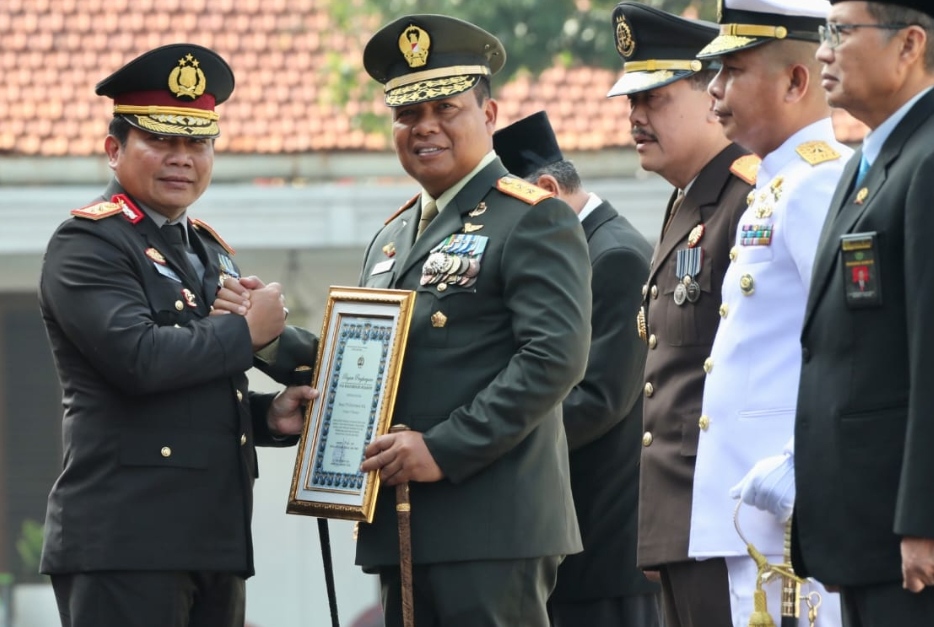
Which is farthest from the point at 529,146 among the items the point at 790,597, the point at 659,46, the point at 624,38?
the point at 790,597

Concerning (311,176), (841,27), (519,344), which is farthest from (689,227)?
(311,176)

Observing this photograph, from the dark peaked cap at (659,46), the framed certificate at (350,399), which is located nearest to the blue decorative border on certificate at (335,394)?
the framed certificate at (350,399)

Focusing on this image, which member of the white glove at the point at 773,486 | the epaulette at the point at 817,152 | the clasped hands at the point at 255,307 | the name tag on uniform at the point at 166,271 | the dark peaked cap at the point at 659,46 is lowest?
the white glove at the point at 773,486

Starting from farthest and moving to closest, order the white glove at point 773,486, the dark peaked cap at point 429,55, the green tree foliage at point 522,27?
1. the green tree foliage at point 522,27
2. the dark peaked cap at point 429,55
3. the white glove at point 773,486

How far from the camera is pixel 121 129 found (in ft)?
16.4

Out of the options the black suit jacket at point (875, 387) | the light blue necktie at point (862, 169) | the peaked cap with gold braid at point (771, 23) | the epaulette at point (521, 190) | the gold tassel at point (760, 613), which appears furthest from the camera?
the epaulette at point (521, 190)

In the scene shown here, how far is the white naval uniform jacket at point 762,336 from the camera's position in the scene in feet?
13.5

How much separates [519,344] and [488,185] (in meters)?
0.52

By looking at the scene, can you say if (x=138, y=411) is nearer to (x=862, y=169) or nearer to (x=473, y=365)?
(x=473, y=365)

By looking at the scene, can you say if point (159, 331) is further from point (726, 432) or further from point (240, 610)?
point (726, 432)

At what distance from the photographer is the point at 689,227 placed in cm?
468

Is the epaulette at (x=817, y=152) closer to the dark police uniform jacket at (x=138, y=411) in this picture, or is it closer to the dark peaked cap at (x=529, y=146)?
the dark police uniform jacket at (x=138, y=411)

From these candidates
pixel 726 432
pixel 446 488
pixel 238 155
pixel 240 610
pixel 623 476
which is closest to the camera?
pixel 726 432

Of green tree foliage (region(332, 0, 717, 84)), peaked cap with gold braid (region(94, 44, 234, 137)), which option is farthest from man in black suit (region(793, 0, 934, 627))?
green tree foliage (region(332, 0, 717, 84))
